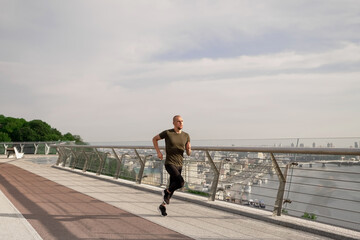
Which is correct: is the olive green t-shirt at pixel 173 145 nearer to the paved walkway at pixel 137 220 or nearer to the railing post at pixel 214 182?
the paved walkway at pixel 137 220

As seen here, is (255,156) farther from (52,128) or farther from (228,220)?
(52,128)

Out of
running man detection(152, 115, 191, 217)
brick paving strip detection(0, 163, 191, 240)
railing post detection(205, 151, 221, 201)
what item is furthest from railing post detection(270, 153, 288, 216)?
brick paving strip detection(0, 163, 191, 240)

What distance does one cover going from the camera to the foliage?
381 feet

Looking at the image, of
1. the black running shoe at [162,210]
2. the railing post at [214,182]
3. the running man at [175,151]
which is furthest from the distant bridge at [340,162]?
the railing post at [214,182]

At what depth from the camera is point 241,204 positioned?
891 cm

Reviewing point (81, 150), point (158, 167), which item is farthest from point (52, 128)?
point (158, 167)

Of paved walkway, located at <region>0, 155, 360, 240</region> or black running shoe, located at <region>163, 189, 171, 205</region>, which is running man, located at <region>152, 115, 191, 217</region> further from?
paved walkway, located at <region>0, 155, 360, 240</region>

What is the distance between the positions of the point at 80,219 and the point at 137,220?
3.33 feet

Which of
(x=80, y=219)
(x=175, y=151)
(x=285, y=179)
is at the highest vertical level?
(x=175, y=151)

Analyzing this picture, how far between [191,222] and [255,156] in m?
2.06

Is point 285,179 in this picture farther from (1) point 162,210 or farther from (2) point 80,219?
(2) point 80,219

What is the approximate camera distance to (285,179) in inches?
297

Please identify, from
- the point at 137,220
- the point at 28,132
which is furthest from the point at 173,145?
the point at 28,132

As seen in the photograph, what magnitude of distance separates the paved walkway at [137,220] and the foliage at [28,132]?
110 meters
